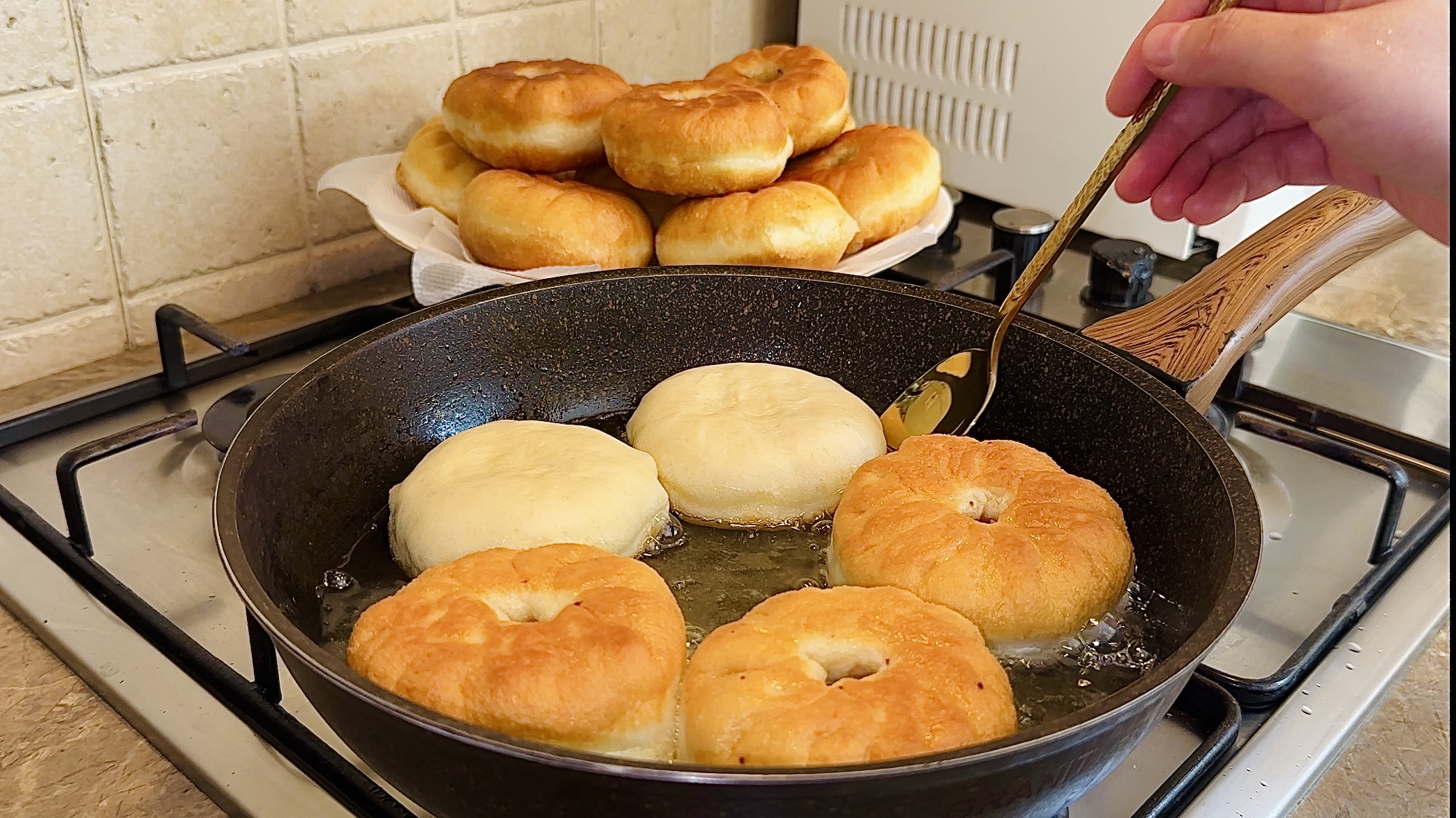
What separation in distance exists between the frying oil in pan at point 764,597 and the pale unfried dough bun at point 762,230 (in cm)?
29

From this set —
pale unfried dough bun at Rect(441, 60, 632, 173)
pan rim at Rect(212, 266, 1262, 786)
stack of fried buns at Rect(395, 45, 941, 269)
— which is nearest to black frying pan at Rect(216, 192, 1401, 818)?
pan rim at Rect(212, 266, 1262, 786)

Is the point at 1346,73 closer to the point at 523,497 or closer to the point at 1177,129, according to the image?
the point at 1177,129

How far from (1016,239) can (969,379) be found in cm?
39

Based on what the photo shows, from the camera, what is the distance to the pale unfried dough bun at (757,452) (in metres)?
0.81

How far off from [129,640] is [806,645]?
1.45 feet

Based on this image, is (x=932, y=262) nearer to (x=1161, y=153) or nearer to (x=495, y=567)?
(x=1161, y=153)

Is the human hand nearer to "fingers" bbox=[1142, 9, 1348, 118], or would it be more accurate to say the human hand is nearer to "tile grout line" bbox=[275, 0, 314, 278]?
"fingers" bbox=[1142, 9, 1348, 118]

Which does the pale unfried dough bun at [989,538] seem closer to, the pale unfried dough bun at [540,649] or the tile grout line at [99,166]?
the pale unfried dough bun at [540,649]

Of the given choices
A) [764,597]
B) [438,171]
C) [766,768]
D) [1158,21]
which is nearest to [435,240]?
[438,171]

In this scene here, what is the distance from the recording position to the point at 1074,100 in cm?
126

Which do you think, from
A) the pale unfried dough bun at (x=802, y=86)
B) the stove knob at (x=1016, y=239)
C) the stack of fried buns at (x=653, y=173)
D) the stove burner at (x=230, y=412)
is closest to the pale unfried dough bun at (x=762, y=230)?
the stack of fried buns at (x=653, y=173)

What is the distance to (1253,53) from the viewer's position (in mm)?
620

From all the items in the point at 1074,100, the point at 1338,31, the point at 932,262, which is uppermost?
the point at 1338,31

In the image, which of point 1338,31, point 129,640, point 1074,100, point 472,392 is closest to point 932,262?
point 1074,100
